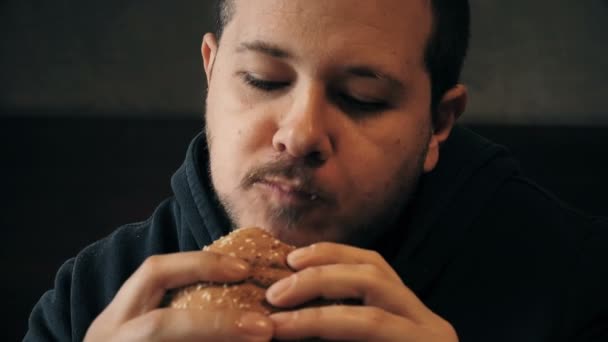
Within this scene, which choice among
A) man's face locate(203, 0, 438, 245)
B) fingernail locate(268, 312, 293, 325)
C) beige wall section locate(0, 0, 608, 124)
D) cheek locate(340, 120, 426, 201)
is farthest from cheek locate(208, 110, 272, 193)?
beige wall section locate(0, 0, 608, 124)

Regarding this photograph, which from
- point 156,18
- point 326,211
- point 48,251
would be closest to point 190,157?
point 326,211

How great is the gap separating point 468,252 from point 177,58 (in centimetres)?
268

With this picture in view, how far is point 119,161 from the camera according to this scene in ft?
9.32

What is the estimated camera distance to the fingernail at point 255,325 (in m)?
0.59

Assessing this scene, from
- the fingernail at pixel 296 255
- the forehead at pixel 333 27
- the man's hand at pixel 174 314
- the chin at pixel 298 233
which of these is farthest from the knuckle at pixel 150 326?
the forehead at pixel 333 27

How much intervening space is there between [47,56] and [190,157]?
2606 mm

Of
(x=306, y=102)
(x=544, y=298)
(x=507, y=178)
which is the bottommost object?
(x=544, y=298)

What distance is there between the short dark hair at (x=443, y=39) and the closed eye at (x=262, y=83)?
0.12 metres

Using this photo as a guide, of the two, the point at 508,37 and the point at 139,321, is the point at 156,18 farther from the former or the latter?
the point at 139,321

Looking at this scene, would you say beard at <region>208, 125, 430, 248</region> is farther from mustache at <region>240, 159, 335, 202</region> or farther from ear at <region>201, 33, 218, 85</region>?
ear at <region>201, 33, 218, 85</region>

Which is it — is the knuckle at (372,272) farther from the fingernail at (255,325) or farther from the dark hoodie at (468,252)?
the dark hoodie at (468,252)

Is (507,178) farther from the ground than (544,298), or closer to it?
farther from the ground

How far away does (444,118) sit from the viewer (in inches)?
46.3

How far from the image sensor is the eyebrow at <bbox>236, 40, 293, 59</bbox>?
888mm
